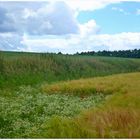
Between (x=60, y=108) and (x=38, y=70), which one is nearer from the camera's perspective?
(x=60, y=108)

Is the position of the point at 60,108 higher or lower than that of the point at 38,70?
lower

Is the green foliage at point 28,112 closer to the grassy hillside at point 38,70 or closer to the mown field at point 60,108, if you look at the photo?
the mown field at point 60,108

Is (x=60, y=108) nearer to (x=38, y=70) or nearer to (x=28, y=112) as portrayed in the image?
(x=28, y=112)

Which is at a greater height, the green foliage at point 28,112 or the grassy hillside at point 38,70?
the grassy hillside at point 38,70

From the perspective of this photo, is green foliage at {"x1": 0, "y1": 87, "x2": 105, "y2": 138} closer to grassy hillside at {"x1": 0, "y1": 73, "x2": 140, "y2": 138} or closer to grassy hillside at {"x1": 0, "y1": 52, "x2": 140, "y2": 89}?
grassy hillside at {"x1": 0, "y1": 73, "x2": 140, "y2": 138}

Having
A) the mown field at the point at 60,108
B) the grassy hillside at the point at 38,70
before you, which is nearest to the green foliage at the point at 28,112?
the mown field at the point at 60,108

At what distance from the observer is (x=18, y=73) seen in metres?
31.3

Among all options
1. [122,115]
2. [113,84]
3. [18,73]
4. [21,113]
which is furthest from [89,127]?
[18,73]

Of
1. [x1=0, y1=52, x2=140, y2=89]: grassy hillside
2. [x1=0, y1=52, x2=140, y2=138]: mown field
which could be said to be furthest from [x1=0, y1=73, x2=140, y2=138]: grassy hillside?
[x1=0, y1=52, x2=140, y2=89]: grassy hillside

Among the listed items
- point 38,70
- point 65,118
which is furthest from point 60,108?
point 38,70

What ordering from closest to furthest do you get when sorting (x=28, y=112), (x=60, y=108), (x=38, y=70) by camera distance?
(x=28, y=112) → (x=60, y=108) → (x=38, y=70)

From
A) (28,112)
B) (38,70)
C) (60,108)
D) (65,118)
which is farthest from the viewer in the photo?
(38,70)

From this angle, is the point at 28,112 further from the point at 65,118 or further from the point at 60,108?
the point at 65,118

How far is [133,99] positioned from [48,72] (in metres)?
19.6
